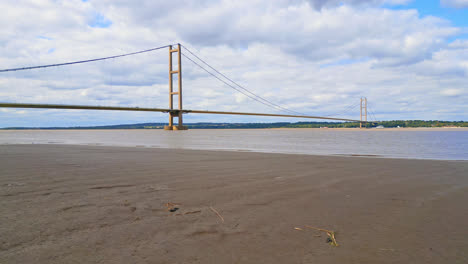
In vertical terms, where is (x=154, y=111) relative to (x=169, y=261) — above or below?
above

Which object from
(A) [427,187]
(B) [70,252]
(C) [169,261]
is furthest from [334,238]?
(A) [427,187]

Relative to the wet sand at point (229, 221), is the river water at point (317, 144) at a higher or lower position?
lower

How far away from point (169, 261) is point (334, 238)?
1.04 m

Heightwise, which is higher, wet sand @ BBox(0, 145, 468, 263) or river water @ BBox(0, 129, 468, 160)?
wet sand @ BBox(0, 145, 468, 263)

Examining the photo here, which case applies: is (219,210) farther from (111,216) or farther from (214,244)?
(111,216)

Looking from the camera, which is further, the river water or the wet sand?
the river water

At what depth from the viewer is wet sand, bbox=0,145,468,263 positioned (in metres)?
1.52

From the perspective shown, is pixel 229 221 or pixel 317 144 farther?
pixel 317 144

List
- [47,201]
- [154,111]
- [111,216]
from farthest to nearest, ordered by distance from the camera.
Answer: [154,111] → [47,201] → [111,216]

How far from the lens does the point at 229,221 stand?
6.78 feet

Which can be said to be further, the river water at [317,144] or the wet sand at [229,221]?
the river water at [317,144]

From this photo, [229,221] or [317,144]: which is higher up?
[229,221]

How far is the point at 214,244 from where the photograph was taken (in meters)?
1.65

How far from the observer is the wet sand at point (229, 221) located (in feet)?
4.97
